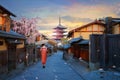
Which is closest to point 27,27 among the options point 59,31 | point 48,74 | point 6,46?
point 6,46

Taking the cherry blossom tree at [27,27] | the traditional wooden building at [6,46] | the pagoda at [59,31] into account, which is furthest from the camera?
the pagoda at [59,31]

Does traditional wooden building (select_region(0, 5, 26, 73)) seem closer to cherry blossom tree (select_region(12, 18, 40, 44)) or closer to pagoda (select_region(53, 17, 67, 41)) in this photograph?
cherry blossom tree (select_region(12, 18, 40, 44))

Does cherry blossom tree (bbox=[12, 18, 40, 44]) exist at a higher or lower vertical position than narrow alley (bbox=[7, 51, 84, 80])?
higher

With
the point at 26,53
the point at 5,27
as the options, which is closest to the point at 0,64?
the point at 5,27

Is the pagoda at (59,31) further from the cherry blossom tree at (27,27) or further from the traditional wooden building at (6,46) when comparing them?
the traditional wooden building at (6,46)

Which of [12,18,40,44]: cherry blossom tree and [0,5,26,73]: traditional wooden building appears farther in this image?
[12,18,40,44]: cherry blossom tree

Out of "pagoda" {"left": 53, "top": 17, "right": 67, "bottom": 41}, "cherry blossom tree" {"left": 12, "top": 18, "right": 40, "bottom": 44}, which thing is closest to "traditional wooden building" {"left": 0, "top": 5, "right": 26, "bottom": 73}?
"cherry blossom tree" {"left": 12, "top": 18, "right": 40, "bottom": 44}

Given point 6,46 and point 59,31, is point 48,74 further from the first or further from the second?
point 59,31

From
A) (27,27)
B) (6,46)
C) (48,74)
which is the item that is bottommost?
(48,74)

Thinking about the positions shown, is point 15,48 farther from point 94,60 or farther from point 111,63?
point 111,63

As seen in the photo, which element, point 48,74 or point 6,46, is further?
point 6,46

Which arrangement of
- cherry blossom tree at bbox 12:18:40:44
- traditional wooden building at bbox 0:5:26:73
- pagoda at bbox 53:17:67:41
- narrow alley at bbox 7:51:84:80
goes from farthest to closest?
pagoda at bbox 53:17:67:41, cherry blossom tree at bbox 12:18:40:44, traditional wooden building at bbox 0:5:26:73, narrow alley at bbox 7:51:84:80

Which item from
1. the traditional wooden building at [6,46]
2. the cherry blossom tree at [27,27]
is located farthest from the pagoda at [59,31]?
the traditional wooden building at [6,46]

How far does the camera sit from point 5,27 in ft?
73.1
